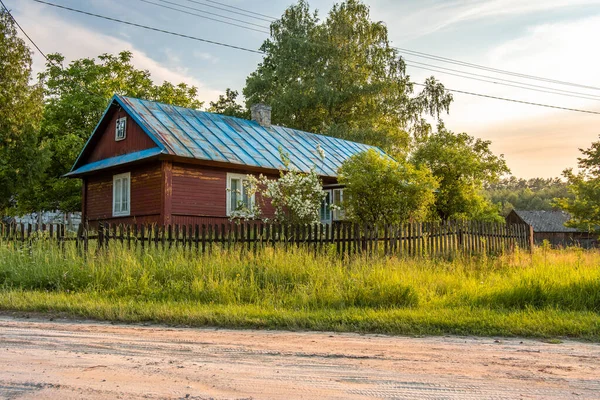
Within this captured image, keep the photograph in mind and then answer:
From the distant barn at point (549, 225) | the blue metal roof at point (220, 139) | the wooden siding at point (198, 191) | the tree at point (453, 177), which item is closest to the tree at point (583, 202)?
the tree at point (453, 177)

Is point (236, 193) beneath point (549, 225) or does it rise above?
above

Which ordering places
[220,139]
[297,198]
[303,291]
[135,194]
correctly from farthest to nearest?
[220,139], [135,194], [297,198], [303,291]

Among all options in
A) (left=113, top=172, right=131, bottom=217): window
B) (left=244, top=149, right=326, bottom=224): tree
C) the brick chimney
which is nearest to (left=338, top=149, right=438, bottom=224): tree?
(left=244, top=149, right=326, bottom=224): tree

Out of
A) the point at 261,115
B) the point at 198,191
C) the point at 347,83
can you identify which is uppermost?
the point at 347,83

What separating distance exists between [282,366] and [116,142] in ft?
56.0

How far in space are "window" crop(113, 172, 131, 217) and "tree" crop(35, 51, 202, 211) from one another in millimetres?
11301

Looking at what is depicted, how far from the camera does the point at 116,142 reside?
20078mm

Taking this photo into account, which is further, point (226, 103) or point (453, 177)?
point (226, 103)

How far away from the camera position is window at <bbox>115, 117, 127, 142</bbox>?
19606 mm

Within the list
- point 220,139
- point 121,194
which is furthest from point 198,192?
point 121,194

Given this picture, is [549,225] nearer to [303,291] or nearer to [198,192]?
[198,192]

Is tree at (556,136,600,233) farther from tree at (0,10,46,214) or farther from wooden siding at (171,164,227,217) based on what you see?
tree at (0,10,46,214)

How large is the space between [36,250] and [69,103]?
873 inches

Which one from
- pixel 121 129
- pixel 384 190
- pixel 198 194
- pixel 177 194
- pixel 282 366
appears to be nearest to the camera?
pixel 282 366
